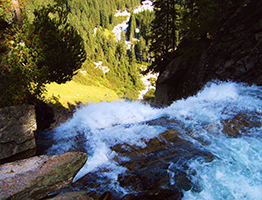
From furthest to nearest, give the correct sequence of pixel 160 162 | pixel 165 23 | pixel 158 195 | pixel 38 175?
pixel 165 23 → pixel 160 162 → pixel 38 175 → pixel 158 195

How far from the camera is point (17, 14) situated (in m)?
8.77

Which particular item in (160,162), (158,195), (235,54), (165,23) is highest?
(165,23)

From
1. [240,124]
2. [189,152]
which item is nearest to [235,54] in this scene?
[240,124]

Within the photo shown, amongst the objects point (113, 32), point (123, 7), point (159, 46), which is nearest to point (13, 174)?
point (159, 46)

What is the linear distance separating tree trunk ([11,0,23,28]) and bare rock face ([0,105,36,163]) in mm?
5095

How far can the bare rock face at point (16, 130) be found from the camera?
6.64 metres

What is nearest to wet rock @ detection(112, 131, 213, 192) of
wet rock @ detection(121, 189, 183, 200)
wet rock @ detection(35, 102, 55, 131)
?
wet rock @ detection(121, 189, 183, 200)

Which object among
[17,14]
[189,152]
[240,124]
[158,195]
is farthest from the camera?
[17,14]

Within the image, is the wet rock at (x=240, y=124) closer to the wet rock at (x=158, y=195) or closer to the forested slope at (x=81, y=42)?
the wet rock at (x=158, y=195)

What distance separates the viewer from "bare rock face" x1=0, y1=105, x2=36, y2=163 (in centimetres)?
664

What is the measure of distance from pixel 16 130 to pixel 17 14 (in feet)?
22.3

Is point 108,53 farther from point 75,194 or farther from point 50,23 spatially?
point 75,194

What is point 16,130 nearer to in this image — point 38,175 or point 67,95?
point 38,175

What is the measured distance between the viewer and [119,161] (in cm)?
549
